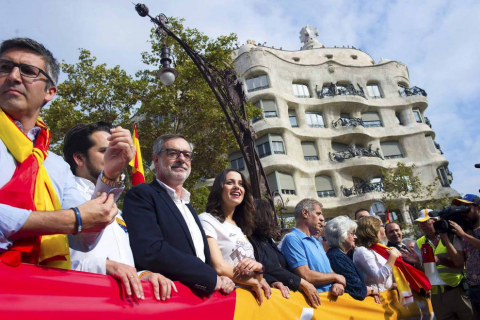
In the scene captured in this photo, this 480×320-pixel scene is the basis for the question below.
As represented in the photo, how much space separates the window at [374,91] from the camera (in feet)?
123

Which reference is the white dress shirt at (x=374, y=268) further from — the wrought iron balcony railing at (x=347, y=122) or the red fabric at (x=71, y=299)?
the wrought iron balcony railing at (x=347, y=122)

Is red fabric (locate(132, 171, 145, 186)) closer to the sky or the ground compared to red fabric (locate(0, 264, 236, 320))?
closer to the sky

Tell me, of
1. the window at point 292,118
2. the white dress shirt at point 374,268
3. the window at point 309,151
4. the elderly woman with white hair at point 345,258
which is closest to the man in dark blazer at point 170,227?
the elderly woman with white hair at point 345,258

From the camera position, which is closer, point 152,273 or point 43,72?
point 43,72

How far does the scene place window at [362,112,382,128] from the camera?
36.0 m

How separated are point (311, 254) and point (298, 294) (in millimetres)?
692

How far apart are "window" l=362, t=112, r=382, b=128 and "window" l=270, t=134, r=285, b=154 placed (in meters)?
9.38

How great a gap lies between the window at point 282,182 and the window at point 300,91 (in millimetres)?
8656

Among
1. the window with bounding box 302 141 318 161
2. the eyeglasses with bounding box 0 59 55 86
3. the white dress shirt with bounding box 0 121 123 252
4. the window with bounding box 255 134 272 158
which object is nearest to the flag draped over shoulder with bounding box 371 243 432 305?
the white dress shirt with bounding box 0 121 123 252

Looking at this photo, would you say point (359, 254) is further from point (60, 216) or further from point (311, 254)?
point (60, 216)

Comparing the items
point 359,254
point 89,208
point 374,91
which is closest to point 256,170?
point 359,254

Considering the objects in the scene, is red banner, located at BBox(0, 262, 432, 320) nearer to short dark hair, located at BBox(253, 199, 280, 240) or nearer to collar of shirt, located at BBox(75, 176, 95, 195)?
collar of shirt, located at BBox(75, 176, 95, 195)

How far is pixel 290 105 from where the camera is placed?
3466cm

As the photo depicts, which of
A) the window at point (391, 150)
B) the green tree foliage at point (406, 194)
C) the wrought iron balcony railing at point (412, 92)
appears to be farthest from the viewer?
the wrought iron balcony railing at point (412, 92)
